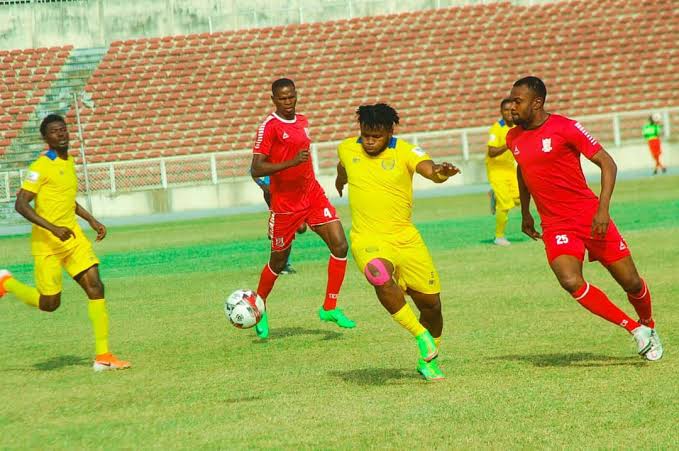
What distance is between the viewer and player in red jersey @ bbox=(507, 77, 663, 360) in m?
7.91

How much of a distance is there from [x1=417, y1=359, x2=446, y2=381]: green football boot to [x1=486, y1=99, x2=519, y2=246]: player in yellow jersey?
8926 mm

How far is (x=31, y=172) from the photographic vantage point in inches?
356

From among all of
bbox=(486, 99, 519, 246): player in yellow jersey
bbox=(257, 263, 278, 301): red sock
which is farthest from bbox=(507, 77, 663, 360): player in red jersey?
bbox=(486, 99, 519, 246): player in yellow jersey

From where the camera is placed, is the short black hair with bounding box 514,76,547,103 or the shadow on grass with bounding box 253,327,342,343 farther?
the shadow on grass with bounding box 253,327,342,343

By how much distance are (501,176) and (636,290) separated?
944 cm

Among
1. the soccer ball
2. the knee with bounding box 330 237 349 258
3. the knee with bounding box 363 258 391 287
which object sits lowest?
the soccer ball

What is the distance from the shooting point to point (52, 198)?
909cm

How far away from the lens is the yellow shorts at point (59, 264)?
29.8 feet

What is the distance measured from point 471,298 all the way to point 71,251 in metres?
4.60

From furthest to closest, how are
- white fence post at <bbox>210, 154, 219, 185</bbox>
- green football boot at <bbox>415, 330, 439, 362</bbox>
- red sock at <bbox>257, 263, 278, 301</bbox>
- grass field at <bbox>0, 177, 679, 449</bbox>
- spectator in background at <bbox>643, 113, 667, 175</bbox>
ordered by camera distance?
white fence post at <bbox>210, 154, 219, 185</bbox> < spectator in background at <bbox>643, 113, 667, 175</bbox> < red sock at <bbox>257, 263, 278, 301</bbox> < green football boot at <bbox>415, 330, 439, 362</bbox> < grass field at <bbox>0, 177, 679, 449</bbox>

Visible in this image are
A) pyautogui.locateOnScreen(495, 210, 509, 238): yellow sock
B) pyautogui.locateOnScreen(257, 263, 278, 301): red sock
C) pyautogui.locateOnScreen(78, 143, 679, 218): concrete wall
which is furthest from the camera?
pyautogui.locateOnScreen(78, 143, 679, 218): concrete wall

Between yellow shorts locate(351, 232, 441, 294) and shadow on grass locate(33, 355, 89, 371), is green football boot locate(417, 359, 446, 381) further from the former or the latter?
shadow on grass locate(33, 355, 89, 371)

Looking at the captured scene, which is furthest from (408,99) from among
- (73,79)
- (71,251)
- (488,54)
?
(71,251)

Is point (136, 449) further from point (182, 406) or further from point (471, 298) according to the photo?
point (471, 298)
